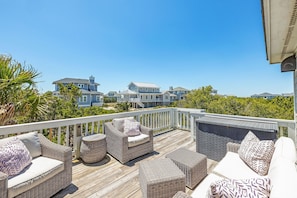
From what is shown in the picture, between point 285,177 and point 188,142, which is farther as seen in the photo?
point 188,142

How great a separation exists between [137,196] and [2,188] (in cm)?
157

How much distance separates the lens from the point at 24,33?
16.4ft

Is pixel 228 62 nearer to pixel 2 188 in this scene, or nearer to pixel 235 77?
pixel 235 77

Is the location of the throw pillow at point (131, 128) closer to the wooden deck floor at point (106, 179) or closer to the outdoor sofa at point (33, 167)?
the wooden deck floor at point (106, 179)

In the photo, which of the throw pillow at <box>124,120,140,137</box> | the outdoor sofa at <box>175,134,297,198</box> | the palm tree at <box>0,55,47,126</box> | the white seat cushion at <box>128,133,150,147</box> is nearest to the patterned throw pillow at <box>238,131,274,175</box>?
the outdoor sofa at <box>175,134,297,198</box>

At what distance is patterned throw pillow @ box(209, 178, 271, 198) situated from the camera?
2.70 ft

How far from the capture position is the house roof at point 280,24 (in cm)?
118

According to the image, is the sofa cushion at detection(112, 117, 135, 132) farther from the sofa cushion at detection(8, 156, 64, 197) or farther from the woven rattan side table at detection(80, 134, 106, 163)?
the sofa cushion at detection(8, 156, 64, 197)

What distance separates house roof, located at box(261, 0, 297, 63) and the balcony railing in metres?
1.69

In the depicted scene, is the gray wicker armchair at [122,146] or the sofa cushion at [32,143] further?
the gray wicker armchair at [122,146]

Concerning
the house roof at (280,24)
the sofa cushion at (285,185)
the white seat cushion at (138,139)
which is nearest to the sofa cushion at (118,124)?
the white seat cushion at (138,139)

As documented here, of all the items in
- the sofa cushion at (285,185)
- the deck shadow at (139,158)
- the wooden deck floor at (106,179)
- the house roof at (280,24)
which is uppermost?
the house roof at (280,24)

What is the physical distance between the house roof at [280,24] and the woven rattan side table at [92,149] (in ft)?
10.8

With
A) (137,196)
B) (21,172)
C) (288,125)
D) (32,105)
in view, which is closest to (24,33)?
(32,105)
